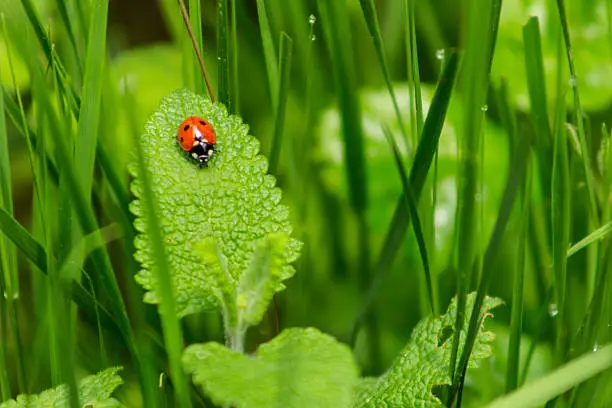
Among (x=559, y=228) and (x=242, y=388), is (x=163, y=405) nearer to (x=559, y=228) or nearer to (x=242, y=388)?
(x=242, y=388)

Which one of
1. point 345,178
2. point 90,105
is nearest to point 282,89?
point 90,105

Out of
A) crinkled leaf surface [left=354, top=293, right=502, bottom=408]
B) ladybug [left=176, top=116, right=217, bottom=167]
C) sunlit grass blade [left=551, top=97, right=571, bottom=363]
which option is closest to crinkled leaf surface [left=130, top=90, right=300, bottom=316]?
ladybug [left=176, top=116, right=217, bottom=167]

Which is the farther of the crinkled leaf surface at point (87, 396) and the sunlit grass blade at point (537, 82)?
the sunlit grass blade at point (537, 82)

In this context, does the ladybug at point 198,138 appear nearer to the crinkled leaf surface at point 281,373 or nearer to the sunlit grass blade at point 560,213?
the crinkled leaf surface at point 281,373

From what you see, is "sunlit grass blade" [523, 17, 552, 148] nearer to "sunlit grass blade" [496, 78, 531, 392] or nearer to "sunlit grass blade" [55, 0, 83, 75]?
"sunlit grass blade" [496, 78, 531, 392]

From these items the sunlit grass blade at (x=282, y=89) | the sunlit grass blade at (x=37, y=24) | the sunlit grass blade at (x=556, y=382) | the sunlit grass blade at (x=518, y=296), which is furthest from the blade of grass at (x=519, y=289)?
the sunlit grass blade at (x=37, y=24)
